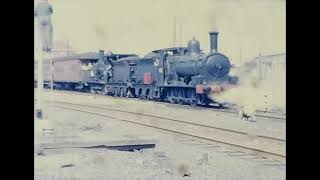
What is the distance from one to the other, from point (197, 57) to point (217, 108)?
1.02ft

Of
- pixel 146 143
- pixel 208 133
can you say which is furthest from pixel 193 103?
pixel 146 143

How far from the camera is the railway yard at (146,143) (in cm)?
297

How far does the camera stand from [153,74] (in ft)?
10.7

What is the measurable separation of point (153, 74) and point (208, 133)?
18.4 inches

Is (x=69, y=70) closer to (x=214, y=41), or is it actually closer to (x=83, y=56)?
(x=83, y=56)

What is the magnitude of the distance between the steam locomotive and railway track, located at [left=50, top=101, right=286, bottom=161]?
112mm

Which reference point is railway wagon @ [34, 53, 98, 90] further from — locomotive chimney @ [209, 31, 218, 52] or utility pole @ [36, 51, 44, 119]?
locomotive chimney @ [209, 31, 218, 52]

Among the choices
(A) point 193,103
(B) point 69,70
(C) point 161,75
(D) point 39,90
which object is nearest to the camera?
(D) point 39,90

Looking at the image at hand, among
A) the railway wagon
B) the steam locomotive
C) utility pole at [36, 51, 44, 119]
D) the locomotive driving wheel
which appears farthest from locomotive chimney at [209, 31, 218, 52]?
utility pole at [36, 51, 44, 119]

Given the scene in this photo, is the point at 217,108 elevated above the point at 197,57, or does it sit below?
below
